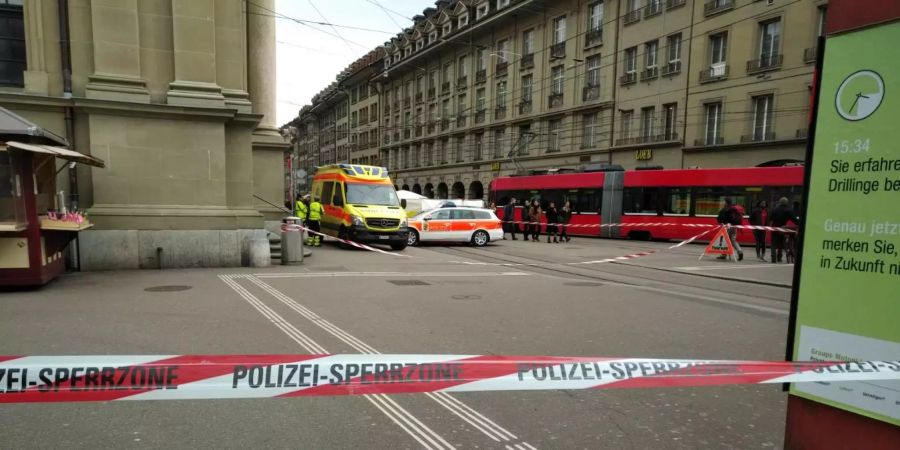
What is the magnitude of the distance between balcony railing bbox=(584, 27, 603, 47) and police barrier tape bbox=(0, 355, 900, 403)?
36.0 m

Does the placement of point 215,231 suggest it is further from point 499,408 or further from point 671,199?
point 671,199

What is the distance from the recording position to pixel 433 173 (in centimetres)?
5488

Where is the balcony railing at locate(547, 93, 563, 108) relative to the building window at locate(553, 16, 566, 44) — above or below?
below

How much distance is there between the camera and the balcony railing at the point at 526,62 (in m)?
40.5

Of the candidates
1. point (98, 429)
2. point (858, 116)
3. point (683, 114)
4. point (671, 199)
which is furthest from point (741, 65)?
point (98, 429)

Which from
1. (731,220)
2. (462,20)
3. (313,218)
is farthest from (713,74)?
(462,20)

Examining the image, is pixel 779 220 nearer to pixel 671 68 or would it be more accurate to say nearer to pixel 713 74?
pixel 713 74

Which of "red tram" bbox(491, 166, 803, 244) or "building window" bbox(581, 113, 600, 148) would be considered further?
"building window" bbox(581, 113, 600, 148)

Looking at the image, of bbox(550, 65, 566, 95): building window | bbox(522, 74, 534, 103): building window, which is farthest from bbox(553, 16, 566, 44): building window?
bbox(522, 74, 534, 103): building window

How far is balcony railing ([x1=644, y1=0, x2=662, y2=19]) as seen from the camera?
3088cm

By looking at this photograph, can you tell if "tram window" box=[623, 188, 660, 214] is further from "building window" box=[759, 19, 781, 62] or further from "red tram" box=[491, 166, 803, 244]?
"building window" box=[759, 19, 781, 62]

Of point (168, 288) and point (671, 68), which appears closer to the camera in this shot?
point (168, 288)

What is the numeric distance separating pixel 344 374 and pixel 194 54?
11.7m

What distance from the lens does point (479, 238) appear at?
20375 mm
